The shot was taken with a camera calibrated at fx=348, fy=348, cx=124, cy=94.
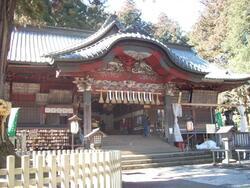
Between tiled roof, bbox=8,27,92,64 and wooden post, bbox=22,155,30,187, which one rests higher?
tiled roof, bbox=8,27,92,64

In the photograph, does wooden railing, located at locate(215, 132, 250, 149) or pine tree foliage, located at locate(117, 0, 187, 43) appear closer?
wooden railing, located at locate(215, 132, 250, 149)

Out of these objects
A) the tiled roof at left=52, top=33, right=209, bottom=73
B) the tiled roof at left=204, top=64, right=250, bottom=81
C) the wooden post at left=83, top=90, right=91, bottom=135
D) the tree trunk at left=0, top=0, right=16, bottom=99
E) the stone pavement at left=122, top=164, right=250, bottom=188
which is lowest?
the stone pavement at left=122, top=164, right=250, bottom=188

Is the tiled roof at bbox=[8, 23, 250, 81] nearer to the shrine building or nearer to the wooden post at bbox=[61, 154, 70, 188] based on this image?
the shrine building

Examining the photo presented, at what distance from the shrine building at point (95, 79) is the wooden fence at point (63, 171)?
973cm

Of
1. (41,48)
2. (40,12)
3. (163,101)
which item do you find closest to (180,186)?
(40,12)

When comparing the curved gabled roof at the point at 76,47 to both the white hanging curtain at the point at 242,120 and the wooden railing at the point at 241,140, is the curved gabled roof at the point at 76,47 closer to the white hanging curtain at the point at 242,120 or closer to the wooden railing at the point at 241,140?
the white hanging curtain at the point at 242,120

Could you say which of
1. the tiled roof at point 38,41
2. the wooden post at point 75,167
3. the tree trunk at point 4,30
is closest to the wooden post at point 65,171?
the wooden post at point 75,167

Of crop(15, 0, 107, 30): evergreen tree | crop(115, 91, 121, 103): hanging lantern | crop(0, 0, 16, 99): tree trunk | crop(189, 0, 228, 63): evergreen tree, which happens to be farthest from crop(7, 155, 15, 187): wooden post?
crop(189, 0, 228, 63): evergreen tree

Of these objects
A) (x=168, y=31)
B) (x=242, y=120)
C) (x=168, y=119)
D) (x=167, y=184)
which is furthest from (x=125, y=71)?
(x=168, y=31)

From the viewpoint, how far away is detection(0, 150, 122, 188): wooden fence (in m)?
4.51

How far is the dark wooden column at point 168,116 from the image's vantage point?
18.2 metres

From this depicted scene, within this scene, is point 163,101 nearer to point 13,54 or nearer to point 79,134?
point 79,134

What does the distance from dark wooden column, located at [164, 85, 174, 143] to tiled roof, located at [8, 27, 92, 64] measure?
5.82 m

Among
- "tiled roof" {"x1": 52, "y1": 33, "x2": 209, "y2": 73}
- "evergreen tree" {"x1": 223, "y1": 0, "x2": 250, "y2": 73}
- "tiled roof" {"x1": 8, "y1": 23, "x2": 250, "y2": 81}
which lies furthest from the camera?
"evergreen tree" {"x1": 223, "y1": 0, "x2": 250, "y2": 73}
